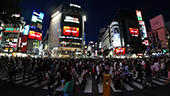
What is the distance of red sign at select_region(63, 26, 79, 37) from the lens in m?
71.0

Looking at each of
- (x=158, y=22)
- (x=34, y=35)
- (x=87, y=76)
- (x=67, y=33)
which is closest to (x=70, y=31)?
(x=67, y=33)

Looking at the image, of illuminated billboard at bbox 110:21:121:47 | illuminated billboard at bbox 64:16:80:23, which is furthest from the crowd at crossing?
illuminated billboard at bbox 64:16:80:23

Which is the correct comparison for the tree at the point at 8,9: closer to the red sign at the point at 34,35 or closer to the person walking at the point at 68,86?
the person walking at the point at 68,86

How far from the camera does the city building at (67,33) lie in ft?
228

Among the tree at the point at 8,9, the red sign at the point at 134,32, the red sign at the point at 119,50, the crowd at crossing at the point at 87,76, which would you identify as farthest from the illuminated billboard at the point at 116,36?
the tree at the point at 8,9

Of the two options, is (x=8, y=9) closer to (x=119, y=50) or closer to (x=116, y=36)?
(x=119, y=50)

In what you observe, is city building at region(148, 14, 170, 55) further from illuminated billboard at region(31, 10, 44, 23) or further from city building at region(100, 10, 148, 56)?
illuminated billboard at region(31, 10, 44, 23)

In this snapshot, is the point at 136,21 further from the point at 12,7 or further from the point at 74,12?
the point at 12,7

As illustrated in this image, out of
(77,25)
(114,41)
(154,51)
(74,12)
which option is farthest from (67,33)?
(154,51)

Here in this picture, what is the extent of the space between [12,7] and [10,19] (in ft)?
3.70

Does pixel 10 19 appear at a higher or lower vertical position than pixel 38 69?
higher

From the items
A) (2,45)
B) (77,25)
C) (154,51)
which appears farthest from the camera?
(77,25)

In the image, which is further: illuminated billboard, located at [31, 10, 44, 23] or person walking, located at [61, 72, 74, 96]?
illuminated billboard, located at [31, 10, 44, 23]

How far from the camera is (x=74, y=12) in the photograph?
79.0m
